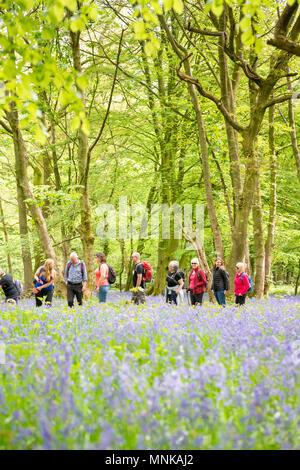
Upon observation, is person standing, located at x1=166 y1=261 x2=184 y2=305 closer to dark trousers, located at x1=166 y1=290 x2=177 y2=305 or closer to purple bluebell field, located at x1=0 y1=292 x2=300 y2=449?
dark trousers, located at x1=166 y1=290 x2=177 y2=305

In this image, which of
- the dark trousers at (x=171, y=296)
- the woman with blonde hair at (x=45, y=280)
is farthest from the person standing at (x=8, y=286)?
the dark trousers at (x=171, y=296)

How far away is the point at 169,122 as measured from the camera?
19.5 m

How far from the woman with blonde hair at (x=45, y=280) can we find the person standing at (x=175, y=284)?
11.6 ft

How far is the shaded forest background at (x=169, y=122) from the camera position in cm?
999

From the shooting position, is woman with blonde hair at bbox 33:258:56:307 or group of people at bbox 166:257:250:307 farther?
group of people at bbox 166:257:250:307

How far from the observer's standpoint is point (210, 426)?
2.65m

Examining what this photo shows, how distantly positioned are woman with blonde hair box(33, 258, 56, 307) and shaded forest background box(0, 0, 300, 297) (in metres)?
2.57

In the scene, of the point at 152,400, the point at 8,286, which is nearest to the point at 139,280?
the point at 8,286

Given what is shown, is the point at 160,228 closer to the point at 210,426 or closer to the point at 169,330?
the point at 169,330

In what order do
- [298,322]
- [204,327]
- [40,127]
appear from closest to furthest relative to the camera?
[40,127] < [204,327] < [298,322]

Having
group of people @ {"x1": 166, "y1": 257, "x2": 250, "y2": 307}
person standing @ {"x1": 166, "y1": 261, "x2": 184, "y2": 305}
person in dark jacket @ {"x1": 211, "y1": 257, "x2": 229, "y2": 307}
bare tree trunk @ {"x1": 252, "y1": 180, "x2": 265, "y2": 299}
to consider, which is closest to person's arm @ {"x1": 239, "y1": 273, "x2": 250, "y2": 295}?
group of people @ {"x1": 166, "y1": 257, "x2": 250, "y2": 307}

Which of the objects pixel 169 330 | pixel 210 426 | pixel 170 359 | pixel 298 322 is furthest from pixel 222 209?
pixel 210 426

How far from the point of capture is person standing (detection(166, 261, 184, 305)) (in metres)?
12.3
